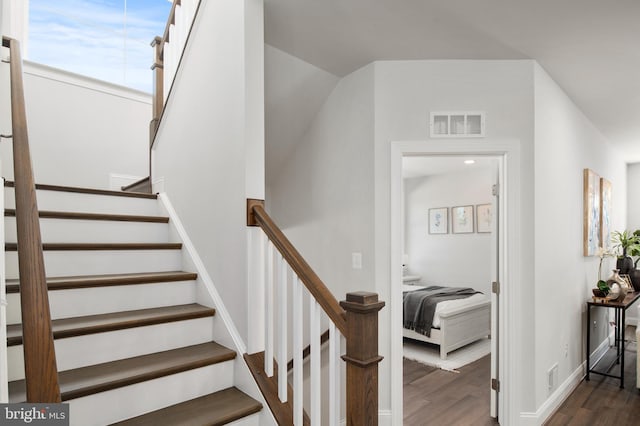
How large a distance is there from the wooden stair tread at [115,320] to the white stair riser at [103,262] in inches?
13.6

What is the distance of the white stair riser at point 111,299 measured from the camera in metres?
2.03

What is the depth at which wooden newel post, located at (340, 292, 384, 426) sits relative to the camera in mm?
1493

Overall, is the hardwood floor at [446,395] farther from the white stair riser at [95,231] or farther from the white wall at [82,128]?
the white wall at [82,128]

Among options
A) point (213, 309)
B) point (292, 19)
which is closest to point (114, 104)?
point (292, 19)

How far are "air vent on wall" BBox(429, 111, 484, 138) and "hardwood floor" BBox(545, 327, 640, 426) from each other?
7.56ft

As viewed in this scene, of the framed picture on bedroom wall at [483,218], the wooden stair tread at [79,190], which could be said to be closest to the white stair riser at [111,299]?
the wooden stair tread at [79,190]

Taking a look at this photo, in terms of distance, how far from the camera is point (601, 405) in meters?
3.44

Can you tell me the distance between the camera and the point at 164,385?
1892 millimetres

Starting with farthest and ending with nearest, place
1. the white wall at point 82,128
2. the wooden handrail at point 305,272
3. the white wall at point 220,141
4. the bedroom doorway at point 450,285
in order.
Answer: the white wall at point 82,128 < the bedroom doorway at point 450,285 < the white wall at point 220,141 < the wooden handrail at point 305,272

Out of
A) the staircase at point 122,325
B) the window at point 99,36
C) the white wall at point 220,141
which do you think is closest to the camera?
the staircase at point 122,325

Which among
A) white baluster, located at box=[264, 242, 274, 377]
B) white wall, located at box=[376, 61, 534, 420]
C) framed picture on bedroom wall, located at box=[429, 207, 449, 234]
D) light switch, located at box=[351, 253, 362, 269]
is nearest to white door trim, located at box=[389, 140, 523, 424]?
white wall, located at box=[376, 61, 534, 420]


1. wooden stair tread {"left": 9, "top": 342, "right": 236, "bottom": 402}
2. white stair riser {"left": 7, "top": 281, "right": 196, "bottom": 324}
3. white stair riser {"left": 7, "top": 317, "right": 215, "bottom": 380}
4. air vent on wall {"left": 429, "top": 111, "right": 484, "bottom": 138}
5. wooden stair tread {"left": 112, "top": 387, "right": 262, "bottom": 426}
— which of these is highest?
air vent on wall {"left": 429, "top": 111, "right": 484, "bottom": 138}

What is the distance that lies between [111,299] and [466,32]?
2635 millimetres

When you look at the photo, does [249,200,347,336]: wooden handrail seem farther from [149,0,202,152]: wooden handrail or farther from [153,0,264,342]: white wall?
[149,0,202,152]: wooden handrail
